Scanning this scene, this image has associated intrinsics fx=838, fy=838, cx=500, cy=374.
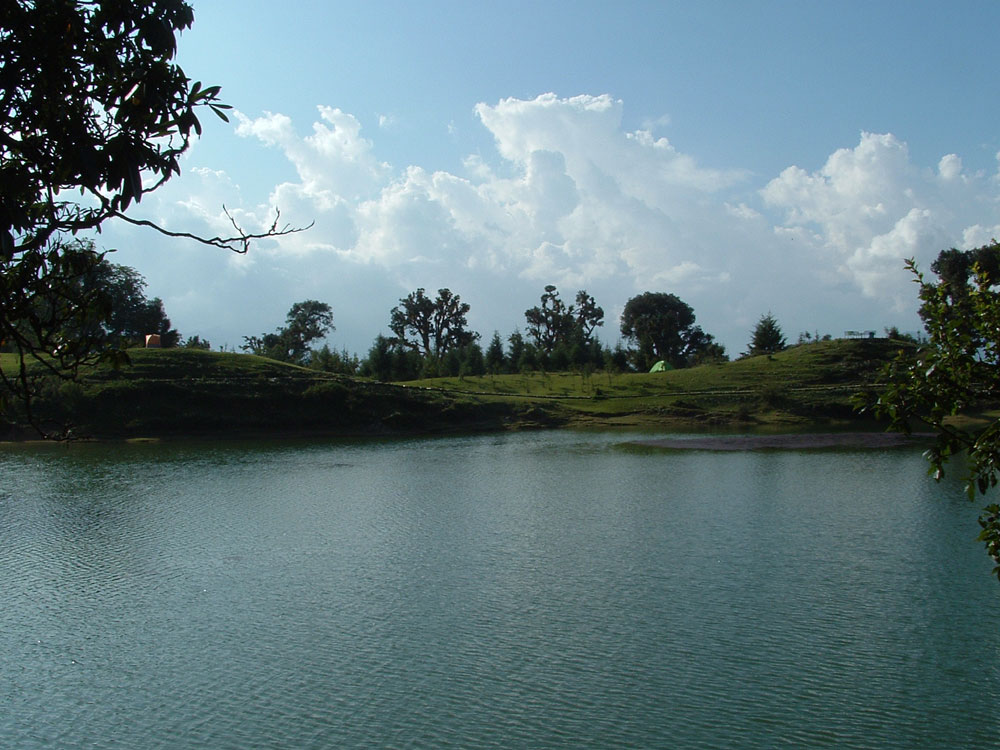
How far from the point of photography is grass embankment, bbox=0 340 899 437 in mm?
52750

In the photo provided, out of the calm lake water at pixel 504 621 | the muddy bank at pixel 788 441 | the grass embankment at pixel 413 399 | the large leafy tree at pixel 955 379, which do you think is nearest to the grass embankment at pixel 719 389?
the grass embankment at pixel 413 399

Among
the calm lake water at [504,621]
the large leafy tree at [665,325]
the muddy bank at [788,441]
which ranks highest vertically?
the large leafy tree at [665,325]

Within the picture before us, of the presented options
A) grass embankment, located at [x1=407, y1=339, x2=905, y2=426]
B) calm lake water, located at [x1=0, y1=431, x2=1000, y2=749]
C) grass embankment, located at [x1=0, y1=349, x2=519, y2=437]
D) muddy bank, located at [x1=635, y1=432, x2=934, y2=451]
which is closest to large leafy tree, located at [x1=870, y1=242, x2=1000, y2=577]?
calm lake water, located at [x1=0, y1=431, x2=1000, y2=749]

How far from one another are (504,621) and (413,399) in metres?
46.7

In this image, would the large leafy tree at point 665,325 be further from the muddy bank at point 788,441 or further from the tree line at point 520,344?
the muddy bank at point 788,441

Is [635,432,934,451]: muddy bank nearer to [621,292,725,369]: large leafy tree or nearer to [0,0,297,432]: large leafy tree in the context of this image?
[0,0,297,432]: large leafy tree

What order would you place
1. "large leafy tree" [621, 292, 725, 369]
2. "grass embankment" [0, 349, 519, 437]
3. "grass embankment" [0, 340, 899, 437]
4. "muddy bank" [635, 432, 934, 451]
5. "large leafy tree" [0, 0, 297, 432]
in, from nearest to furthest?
"large leafy tree" [0, 0, 297, 432] < "muddy bank" [635, 432, 934, 451] < "grass embankment" [0, 349, 519, 437] < "grass embankment" [0, 340, 899, 437] < "large leafy tree" [621, 292, 725, 369]

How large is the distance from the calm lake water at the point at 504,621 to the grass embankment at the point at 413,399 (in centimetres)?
2653

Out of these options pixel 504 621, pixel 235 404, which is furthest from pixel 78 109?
pixel 235 404

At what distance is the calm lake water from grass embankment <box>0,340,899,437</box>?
87.0ft

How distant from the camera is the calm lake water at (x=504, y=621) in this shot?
1060cm

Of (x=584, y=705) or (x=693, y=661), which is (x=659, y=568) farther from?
(x=584, y=705)

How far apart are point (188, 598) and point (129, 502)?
42.1 feet

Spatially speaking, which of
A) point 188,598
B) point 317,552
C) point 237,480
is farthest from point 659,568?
point 237,480
